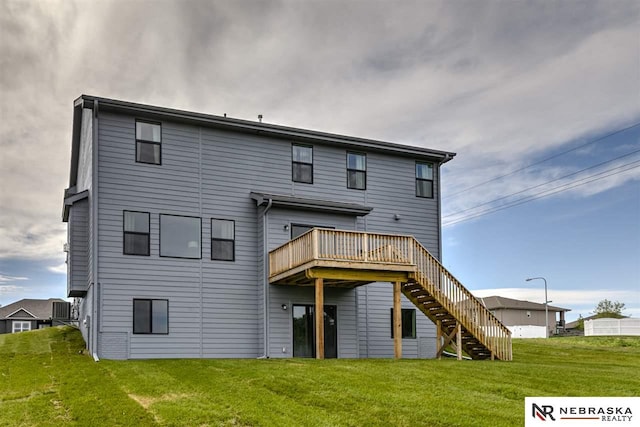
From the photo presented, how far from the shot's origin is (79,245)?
19422 mm

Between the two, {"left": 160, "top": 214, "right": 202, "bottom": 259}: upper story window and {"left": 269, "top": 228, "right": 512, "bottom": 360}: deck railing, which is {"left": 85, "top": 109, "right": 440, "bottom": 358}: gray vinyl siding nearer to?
{"left": 160, "top": 214, "right": 202, "bottom": 259}: upper story window

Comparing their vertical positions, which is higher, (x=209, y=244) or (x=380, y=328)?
(x=209, y=244)

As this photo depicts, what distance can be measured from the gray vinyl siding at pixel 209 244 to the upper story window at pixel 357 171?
0.21 meters

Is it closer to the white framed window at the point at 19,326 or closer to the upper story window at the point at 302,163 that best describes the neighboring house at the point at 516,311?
the white framed window at the point at 19,326

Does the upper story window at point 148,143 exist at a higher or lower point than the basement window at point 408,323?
higher

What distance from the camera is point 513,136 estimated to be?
93.0 feet

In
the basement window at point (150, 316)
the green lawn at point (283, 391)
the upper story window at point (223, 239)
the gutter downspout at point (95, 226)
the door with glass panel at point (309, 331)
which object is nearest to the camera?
the green lawn at point (283, 391)

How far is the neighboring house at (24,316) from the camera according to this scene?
5922 cm

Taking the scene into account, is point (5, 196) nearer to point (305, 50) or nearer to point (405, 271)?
point (305, 50)

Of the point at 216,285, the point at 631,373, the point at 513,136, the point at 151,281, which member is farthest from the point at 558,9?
the point at 151,281

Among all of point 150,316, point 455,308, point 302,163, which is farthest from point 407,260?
point 150,316
